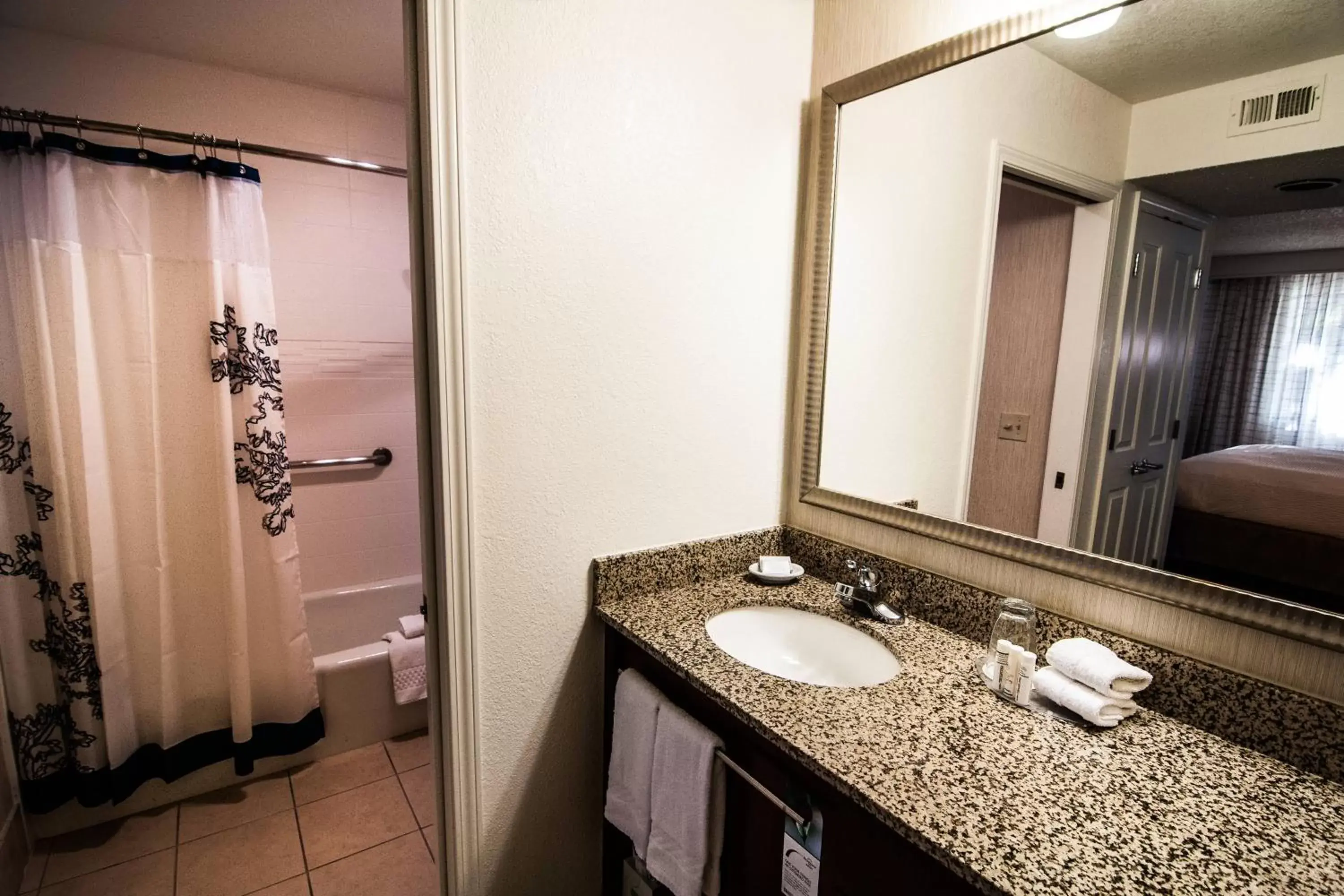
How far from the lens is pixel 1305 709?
821mm

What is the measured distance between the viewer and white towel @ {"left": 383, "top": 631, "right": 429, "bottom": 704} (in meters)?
2.17

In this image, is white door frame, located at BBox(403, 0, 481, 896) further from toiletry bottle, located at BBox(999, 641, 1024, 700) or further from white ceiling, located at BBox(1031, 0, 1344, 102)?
white ceiling, located at BBox(1031, 0, 1344, 102)

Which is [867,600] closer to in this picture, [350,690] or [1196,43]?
[1196,43]

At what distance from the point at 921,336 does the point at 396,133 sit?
2365 mm

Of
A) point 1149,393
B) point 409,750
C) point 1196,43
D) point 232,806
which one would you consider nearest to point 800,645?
point 1149,393

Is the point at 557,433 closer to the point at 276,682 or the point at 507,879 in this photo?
the point at 507,879

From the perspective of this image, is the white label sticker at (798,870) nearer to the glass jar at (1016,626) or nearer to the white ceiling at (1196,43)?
the glass jar at (1016,626)

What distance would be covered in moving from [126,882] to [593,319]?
6.48 ft

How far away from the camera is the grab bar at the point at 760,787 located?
2.91ft

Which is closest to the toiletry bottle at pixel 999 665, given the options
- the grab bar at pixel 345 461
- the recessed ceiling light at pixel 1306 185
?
the recessed ceiling light at pixel 1306 185

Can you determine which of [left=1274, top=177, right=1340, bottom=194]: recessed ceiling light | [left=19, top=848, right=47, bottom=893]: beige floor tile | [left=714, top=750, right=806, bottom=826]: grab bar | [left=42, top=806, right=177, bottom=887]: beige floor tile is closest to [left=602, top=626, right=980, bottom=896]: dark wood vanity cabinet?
[left=714, top=750, right=806, bottom=826]: grab bar

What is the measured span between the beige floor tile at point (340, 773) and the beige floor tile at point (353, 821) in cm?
3

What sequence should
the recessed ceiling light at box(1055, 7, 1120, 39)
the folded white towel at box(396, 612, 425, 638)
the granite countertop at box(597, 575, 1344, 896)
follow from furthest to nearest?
the folded white towel at box(396, 612, 425, 638) → the recessed ceiling light at box(1055, 7, 1120, 39) → the granite countertop at box(597, 575, 1344, 896)

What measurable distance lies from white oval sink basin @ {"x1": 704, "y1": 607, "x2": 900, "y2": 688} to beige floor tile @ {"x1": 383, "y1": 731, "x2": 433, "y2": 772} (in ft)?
4.67
